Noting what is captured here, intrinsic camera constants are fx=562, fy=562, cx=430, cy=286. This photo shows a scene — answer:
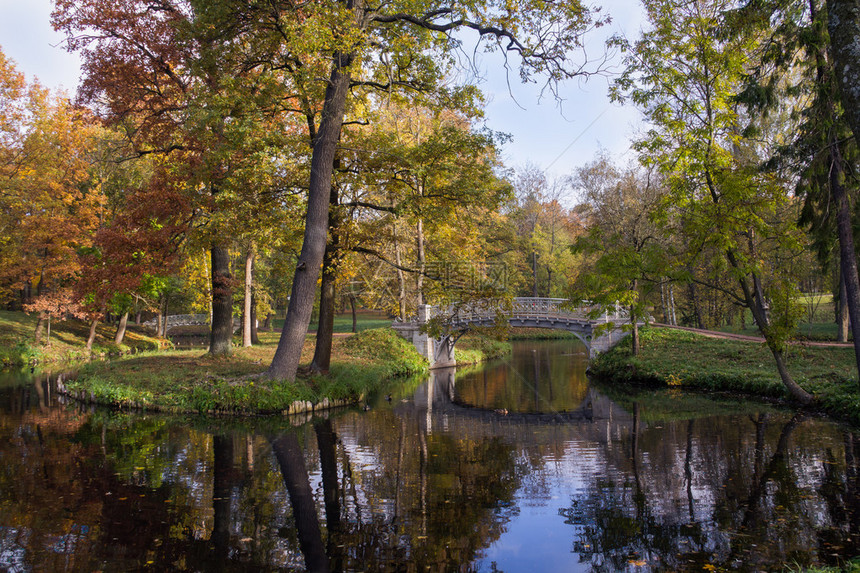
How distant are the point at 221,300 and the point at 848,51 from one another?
634 inches

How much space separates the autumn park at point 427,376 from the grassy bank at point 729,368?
120 mm

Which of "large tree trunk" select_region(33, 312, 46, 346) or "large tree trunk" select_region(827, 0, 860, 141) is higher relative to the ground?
"large tree trunk" select_region(827, 0, 860, 141)

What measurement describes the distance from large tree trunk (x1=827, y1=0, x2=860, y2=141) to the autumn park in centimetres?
3

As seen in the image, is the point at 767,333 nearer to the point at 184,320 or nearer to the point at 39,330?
the point at 39,330

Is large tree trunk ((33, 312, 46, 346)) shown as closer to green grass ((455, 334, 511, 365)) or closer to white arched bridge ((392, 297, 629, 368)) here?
white arched bridge ((392, 297, 629, 368))

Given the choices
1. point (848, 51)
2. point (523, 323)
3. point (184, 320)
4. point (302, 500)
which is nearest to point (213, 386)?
point (302, 500)

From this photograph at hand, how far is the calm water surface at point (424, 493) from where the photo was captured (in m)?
5.22

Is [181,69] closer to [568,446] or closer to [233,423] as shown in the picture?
[233,423]

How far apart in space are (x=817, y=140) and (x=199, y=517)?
12124mm

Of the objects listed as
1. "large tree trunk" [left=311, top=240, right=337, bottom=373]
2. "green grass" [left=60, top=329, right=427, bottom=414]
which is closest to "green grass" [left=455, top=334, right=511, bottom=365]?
"green grass" [left=60, top=329, right=427, bottom=414]

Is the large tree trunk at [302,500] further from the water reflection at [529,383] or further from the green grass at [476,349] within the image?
the green grass at [476,349]

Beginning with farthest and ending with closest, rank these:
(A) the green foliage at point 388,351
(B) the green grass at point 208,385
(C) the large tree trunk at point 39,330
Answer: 1. (C) the large tree trunk at point 39,330
2. (A) the green foliage at point 388,351
3. (B) the green grass at point 208,385

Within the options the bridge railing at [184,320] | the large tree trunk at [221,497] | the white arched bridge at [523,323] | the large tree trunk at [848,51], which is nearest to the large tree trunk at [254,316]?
the white arched bridge at [523,323]

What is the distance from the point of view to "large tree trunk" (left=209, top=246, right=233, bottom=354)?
656 inches
